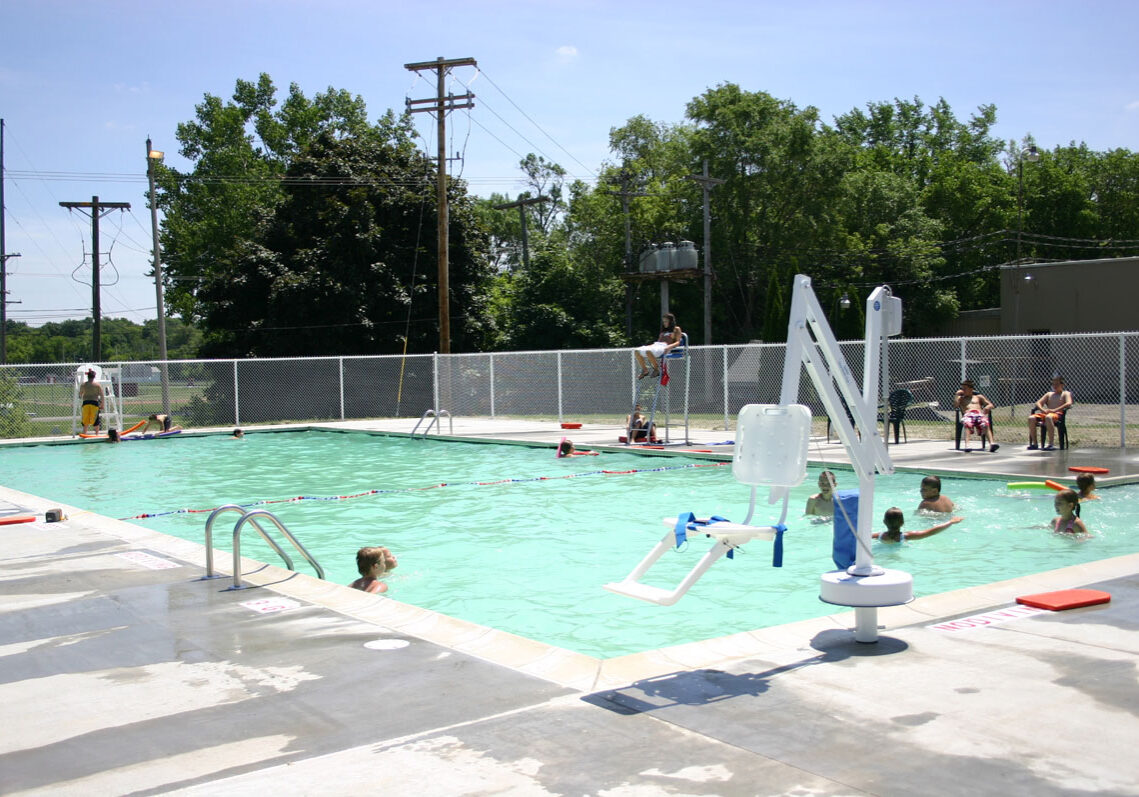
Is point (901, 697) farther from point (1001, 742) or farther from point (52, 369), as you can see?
point (52, 369)

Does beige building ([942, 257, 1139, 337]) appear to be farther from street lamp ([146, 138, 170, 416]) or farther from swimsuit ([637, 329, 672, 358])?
street lamp ([146, 138, 170, 416])

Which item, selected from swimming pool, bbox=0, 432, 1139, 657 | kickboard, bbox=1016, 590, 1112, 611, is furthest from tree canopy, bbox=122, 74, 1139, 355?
kickboard, bbox=1016, 590, 1112, 611

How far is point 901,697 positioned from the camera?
461 cm

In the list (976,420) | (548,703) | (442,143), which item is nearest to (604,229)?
(442,143)

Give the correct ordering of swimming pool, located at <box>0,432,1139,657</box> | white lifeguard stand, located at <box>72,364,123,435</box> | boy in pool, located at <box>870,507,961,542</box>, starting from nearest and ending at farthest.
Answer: swimming pool, located at <box>0,432,1139,657</box>
boy in pool, located at <box>870,507,961,542</box>
white lifeguard stand, located at <box>72,364,123,435</box>

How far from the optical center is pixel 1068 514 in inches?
420

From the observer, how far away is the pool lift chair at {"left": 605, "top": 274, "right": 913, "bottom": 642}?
509 centimetres

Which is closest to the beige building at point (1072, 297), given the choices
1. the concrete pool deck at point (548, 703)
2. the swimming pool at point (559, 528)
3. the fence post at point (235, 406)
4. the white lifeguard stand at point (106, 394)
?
the swimming pool at point (559, 528)

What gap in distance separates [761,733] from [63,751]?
3.08 m

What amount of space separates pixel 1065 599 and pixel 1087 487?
20.2 ft

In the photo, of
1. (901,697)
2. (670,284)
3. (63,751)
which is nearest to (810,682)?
(901,697)

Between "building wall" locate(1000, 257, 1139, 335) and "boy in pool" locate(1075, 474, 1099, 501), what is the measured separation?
2723 cm

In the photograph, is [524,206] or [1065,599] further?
[524,206]

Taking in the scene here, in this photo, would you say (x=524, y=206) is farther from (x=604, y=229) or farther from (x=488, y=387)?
(x=488, y=387)
